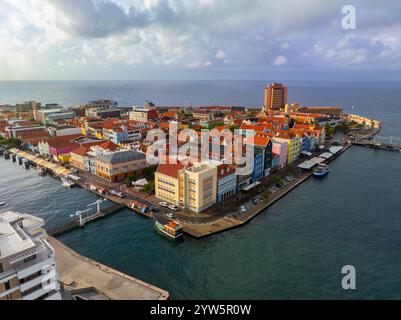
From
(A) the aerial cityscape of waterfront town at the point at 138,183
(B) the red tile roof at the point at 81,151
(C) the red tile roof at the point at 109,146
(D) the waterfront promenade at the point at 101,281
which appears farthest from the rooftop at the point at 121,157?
(D) the waterfront promenade at the point at 101,281

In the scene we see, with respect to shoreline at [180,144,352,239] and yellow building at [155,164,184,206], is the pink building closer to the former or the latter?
shoreline at [180,144,352,239]

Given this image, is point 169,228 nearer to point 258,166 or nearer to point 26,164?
point 258,166

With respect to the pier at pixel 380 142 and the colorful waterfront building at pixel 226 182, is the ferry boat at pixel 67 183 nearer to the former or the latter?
the colorful waterfront building at pixel 226 182

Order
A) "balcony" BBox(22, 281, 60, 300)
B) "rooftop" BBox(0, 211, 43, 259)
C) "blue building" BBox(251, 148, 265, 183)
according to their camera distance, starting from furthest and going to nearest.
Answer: "blue building" BBox(251, 148, 265, 183)
"balcony" BBox(22, 281, 60, 300)
"rooftop" BBox(0, 211, 43, 259)

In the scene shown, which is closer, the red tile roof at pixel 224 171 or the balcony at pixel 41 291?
the balcony at pixel 41 291

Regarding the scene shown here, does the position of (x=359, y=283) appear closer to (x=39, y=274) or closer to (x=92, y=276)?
(x=92, y=276)

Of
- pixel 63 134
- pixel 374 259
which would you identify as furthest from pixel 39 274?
pixel 63 134

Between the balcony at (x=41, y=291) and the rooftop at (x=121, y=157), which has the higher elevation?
the rooftop at (x=121, y=157)

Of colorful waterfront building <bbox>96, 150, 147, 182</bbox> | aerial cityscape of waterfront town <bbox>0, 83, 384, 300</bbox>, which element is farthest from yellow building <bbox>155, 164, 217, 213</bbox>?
Result: colorful waterfront building <bbox>96, 150, 147, 182</bbox>
